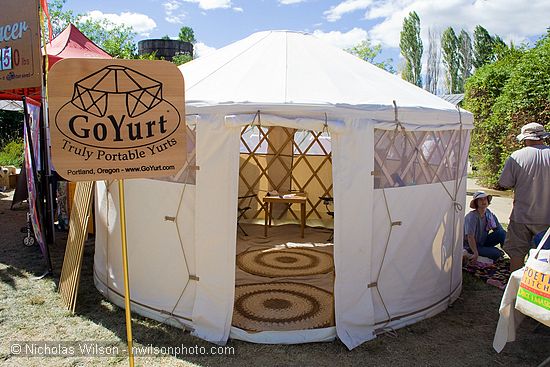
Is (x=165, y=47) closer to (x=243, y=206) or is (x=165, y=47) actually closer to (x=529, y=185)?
(x=243, y=206)

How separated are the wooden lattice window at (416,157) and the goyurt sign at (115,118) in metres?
1.25

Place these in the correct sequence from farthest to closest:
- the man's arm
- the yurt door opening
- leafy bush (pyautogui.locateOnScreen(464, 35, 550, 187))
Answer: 1. leafy bush (pyautogui.locateOnScreen(464, 35, 550, 187))
2. the man's arm
3. the yurt door opening

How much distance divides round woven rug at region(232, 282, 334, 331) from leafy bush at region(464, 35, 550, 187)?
4.33 m

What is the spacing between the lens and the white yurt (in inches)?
104

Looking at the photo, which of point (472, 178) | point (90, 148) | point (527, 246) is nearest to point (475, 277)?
point (527, 246)

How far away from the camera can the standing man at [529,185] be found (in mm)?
3109

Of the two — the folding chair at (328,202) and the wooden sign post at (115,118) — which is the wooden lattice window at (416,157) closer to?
the wooden sign post at (115,118)

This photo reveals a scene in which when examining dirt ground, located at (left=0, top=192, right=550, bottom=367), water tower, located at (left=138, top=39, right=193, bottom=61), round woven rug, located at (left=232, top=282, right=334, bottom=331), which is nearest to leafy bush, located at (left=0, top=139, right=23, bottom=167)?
dirt ground, located at (left=0, top=192, right=550, bottom=367)

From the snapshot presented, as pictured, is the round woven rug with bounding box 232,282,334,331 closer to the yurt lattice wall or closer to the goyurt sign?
the goyurt sign

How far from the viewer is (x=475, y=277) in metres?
3.85

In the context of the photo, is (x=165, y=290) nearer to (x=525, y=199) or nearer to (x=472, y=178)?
(x=525, y=199)

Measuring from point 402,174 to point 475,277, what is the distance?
1.50 m

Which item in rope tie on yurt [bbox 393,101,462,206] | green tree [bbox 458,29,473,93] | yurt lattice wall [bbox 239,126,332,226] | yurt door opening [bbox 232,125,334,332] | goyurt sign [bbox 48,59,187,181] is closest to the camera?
goyurt sign [bbox 48,59,187,181]

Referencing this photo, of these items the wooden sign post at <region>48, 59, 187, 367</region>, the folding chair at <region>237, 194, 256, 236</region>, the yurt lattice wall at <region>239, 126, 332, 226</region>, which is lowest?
the folding chair at <region>237, 194, 256, 236</region>
